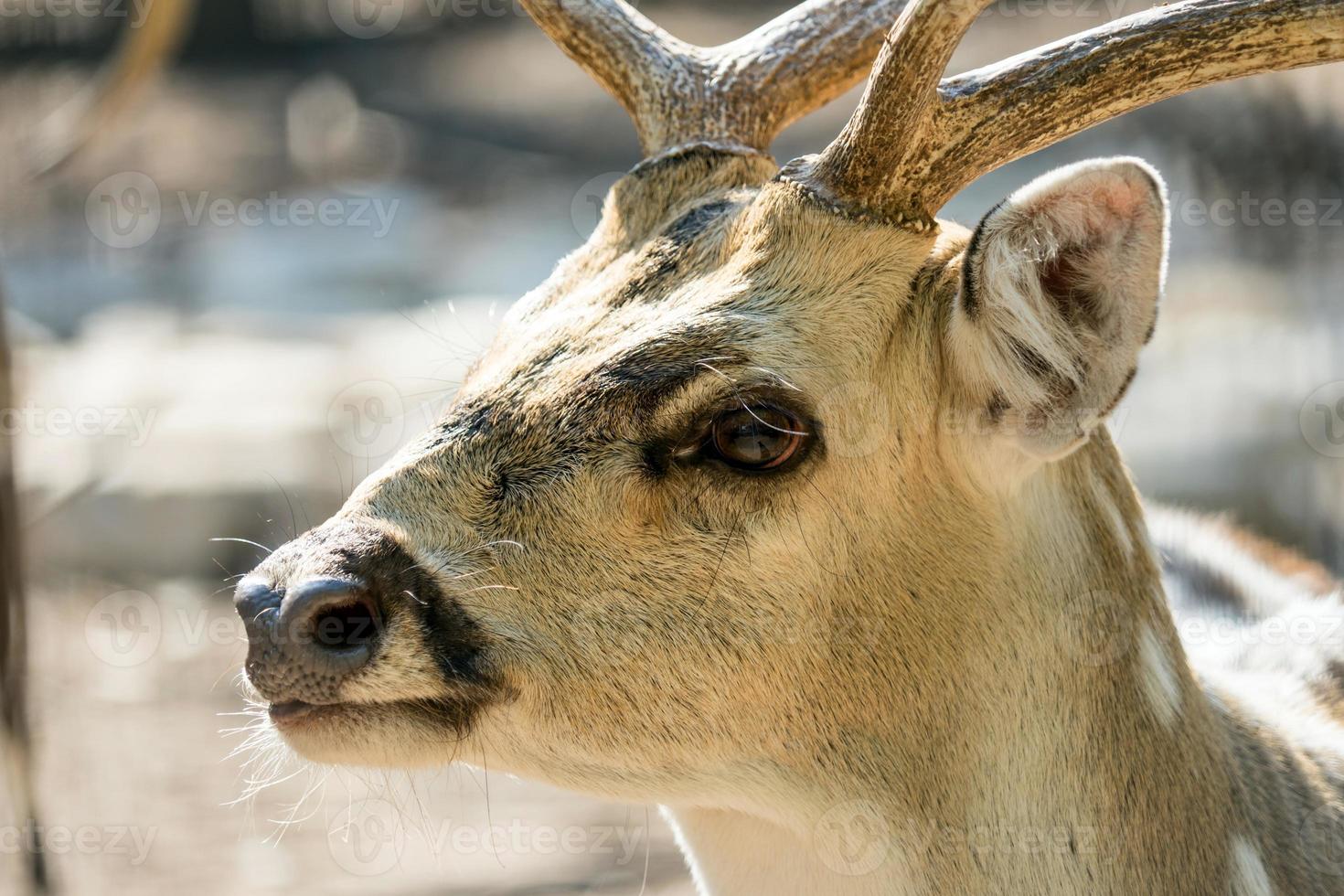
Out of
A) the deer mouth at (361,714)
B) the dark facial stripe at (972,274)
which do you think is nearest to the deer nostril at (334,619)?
the deer mouth at (361,714)

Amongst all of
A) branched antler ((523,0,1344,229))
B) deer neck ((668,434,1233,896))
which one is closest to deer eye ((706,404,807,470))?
deer neck ((668,434,1233,896))

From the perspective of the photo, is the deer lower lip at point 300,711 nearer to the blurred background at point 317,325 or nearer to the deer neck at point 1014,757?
the deer neck at point 1014,757

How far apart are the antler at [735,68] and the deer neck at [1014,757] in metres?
1.36

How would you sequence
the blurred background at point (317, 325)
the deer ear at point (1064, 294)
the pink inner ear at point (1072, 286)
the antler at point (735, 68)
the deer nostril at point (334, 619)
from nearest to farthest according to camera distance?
the deer nostril at point (334, 619), the deer ear at point (1064, 294), the pink inner ear at point (1072, 286), the antler at point (735, 68), the blurred background at point (317, 325)

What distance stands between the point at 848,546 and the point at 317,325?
10.1m

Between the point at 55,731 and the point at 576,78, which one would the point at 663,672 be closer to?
the point at 55,731

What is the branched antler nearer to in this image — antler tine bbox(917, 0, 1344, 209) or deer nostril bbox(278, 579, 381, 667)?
antler tine bbox(917, 0, 1344, 209)

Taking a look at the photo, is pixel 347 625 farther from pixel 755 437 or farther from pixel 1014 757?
pixel 1014 757

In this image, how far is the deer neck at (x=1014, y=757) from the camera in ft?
9.87

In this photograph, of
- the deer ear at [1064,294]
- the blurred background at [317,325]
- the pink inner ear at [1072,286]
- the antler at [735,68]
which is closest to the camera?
the deer ear at [1064,294]

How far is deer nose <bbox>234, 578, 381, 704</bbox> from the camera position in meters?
2.74

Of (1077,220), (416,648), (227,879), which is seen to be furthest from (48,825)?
(1077,220)

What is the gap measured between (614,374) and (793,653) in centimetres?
68

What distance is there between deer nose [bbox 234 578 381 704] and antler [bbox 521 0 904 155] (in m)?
1.70
